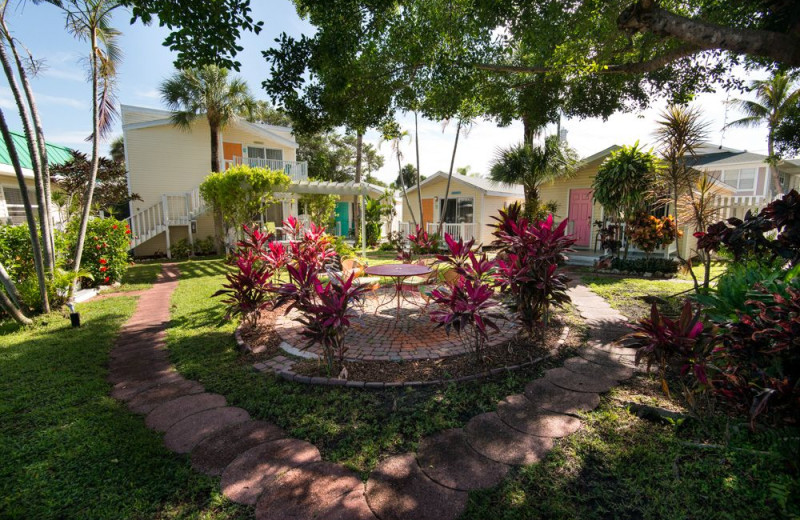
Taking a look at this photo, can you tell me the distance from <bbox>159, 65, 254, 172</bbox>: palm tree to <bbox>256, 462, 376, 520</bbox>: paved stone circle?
15.9 meters

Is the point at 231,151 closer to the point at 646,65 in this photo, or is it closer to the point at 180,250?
the point at 180,250

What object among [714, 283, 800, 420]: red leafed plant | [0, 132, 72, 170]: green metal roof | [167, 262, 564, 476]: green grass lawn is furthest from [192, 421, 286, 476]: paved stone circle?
[0, 132, 72, 170]: green metal roof

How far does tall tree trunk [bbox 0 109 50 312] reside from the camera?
5.34 m

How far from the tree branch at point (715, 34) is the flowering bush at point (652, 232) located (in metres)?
5.38

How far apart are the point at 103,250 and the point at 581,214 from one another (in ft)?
52.1

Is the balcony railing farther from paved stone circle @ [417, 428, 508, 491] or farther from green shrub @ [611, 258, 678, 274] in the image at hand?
paved stone circle @ [417, 428, 508, 491]

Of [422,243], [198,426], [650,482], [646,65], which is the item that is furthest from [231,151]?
[650,482]

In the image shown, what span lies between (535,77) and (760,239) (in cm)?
779

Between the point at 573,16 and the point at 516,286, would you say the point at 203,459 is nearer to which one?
the point at 516,286

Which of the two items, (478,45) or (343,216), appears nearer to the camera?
(478,45)

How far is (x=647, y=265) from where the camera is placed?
377 inches

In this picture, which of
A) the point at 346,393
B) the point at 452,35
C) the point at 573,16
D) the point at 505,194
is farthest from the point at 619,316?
the point at 505,194

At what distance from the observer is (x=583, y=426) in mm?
2896

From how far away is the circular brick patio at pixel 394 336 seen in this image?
173 inches
